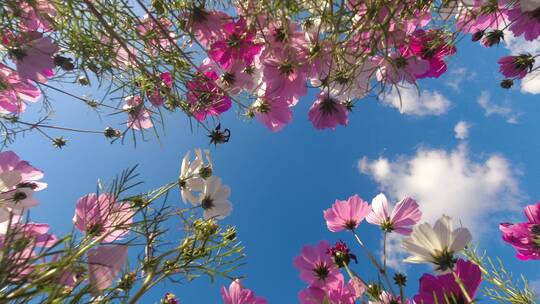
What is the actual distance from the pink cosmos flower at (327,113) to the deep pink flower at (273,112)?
7 cm

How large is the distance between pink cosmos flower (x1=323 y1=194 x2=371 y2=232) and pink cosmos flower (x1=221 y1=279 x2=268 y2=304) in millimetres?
274

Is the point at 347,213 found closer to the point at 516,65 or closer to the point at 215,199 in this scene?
the point at 215,199

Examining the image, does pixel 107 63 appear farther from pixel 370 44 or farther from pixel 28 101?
pixel 370 44

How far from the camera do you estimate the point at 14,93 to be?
3.26ft

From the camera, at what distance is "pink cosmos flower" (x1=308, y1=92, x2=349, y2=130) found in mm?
942

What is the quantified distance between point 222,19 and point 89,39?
400 mm

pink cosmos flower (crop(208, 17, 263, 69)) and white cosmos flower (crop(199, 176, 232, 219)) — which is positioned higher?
pink cosmos flower (crop(208, 17, 263, 69))

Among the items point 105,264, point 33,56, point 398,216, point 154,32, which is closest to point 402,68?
point 398,216

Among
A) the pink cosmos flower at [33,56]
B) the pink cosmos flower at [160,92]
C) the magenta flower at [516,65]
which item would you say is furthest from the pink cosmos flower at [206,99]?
the magenta flower at [516,65]

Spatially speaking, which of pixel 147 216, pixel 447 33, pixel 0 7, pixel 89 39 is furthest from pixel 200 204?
pixel 447 33

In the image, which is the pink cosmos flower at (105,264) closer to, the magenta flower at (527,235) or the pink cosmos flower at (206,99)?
the pink cosmos flower at (206,99)

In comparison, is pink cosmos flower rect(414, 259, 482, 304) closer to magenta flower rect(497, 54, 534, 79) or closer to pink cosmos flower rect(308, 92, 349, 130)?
pink cosmos flower rect(308, 92, 349, 130)

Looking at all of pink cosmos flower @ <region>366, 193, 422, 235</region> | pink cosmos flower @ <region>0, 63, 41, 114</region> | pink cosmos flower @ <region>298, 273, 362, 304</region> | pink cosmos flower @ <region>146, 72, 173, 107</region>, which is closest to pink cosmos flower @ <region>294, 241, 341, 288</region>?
pink cosmos flower @ <region>298, 273, 362, 304</region>

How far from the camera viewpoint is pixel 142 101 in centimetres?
103
